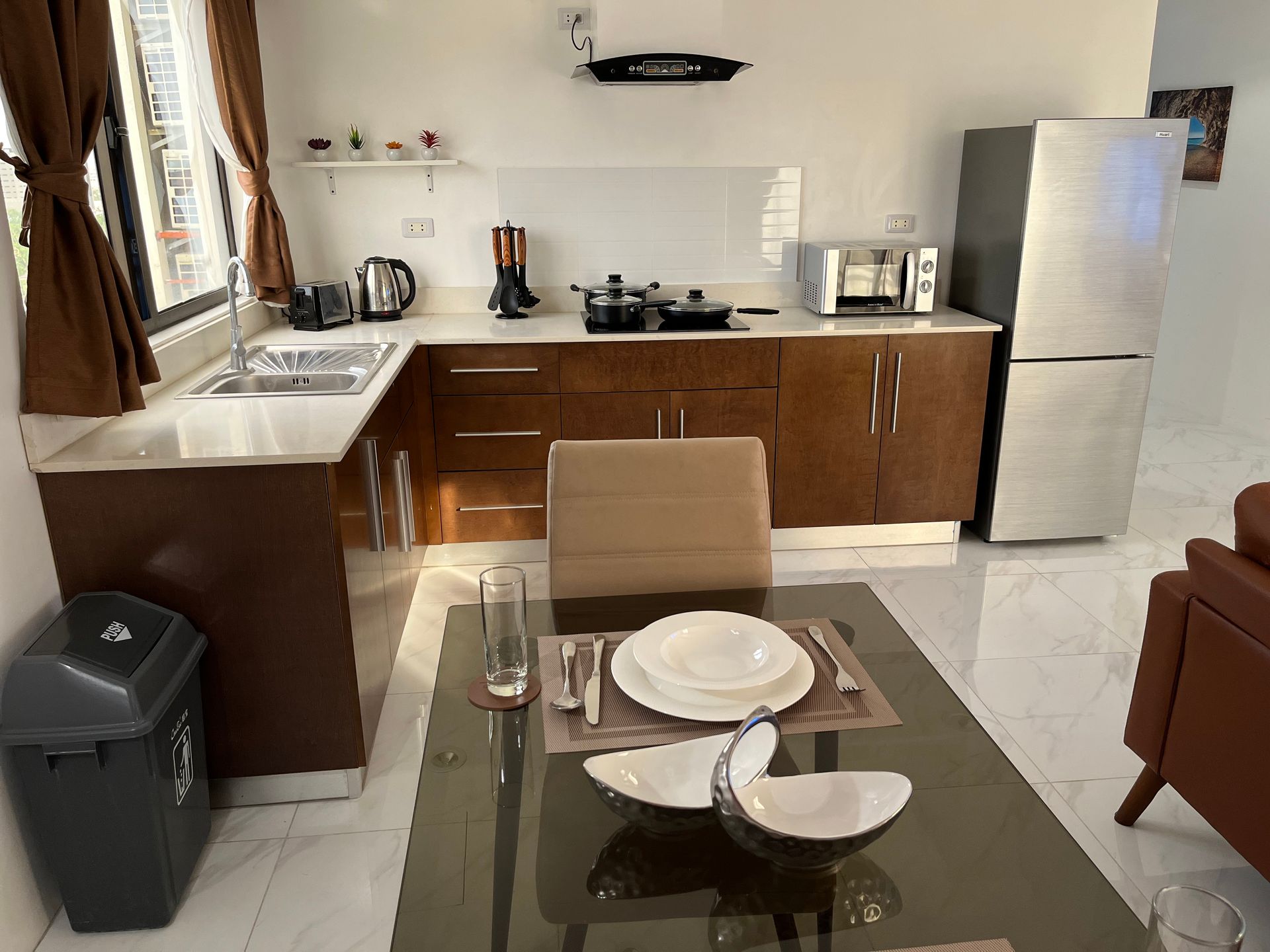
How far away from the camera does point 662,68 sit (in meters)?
3.38

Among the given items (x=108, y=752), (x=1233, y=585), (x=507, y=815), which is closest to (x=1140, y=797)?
(x=1233, y=585)

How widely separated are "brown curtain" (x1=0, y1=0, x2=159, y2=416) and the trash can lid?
468 mm

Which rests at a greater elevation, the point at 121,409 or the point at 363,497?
the point at 121,409

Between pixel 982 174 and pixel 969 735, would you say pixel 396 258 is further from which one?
pixel 969 735

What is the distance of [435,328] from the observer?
3588mm

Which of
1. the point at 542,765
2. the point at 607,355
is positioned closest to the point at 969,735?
the point at 542,765

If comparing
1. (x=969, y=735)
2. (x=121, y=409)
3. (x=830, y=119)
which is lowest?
(x=969, y=735)

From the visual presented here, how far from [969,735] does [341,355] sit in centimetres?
252

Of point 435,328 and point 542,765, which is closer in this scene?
point 542,765

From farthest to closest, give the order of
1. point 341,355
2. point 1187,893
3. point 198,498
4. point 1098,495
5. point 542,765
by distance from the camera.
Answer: point 1098,495 < point 341,355 < point 198,498 < point 542,765 < point 1187,893

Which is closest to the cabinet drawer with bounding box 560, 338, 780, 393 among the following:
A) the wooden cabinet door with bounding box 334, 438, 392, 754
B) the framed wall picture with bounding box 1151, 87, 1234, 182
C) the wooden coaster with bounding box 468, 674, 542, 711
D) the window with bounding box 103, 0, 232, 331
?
the wooden cabinet door with bounding box 334, 438, 392, 754

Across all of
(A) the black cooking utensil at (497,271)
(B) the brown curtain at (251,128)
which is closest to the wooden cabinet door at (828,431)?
(A) the black cooking utensil at (497,271)

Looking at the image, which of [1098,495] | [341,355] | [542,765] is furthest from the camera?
[1098,495]

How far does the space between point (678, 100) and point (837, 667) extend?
3.00 m
